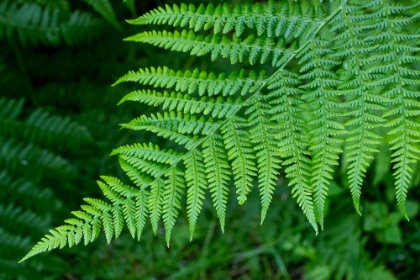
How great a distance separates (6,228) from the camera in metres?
2.40

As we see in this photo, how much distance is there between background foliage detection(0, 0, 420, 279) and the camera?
239 centimetres

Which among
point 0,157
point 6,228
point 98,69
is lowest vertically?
point 6,228

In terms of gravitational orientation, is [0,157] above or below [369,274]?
above

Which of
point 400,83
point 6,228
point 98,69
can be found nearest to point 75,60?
point 98,69

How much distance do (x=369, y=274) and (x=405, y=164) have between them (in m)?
1.60

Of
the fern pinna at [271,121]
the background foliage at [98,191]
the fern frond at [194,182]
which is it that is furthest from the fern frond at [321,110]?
the background foliage at [98,191]

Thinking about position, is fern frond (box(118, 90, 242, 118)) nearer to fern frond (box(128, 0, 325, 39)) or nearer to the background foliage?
fern frond (box(128, 0, 325, 39))

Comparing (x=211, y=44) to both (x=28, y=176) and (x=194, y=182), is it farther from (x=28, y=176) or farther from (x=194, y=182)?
(x=28, y=176)

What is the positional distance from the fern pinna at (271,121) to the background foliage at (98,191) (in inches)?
38.6

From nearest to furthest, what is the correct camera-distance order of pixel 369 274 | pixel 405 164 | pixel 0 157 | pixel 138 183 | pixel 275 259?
1. pixel 405 164
2. pixel 138 183
3. pixel 0 157
4. pixel 369 274
5. pixel 275 259

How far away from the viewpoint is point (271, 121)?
58.4 inches

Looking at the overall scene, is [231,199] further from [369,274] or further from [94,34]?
[94,34]

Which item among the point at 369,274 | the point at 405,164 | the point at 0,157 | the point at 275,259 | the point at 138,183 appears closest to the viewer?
the point at 405,164

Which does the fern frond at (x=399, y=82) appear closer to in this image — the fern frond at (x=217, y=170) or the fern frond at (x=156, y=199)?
the fern frond at (x=217, y=170)
